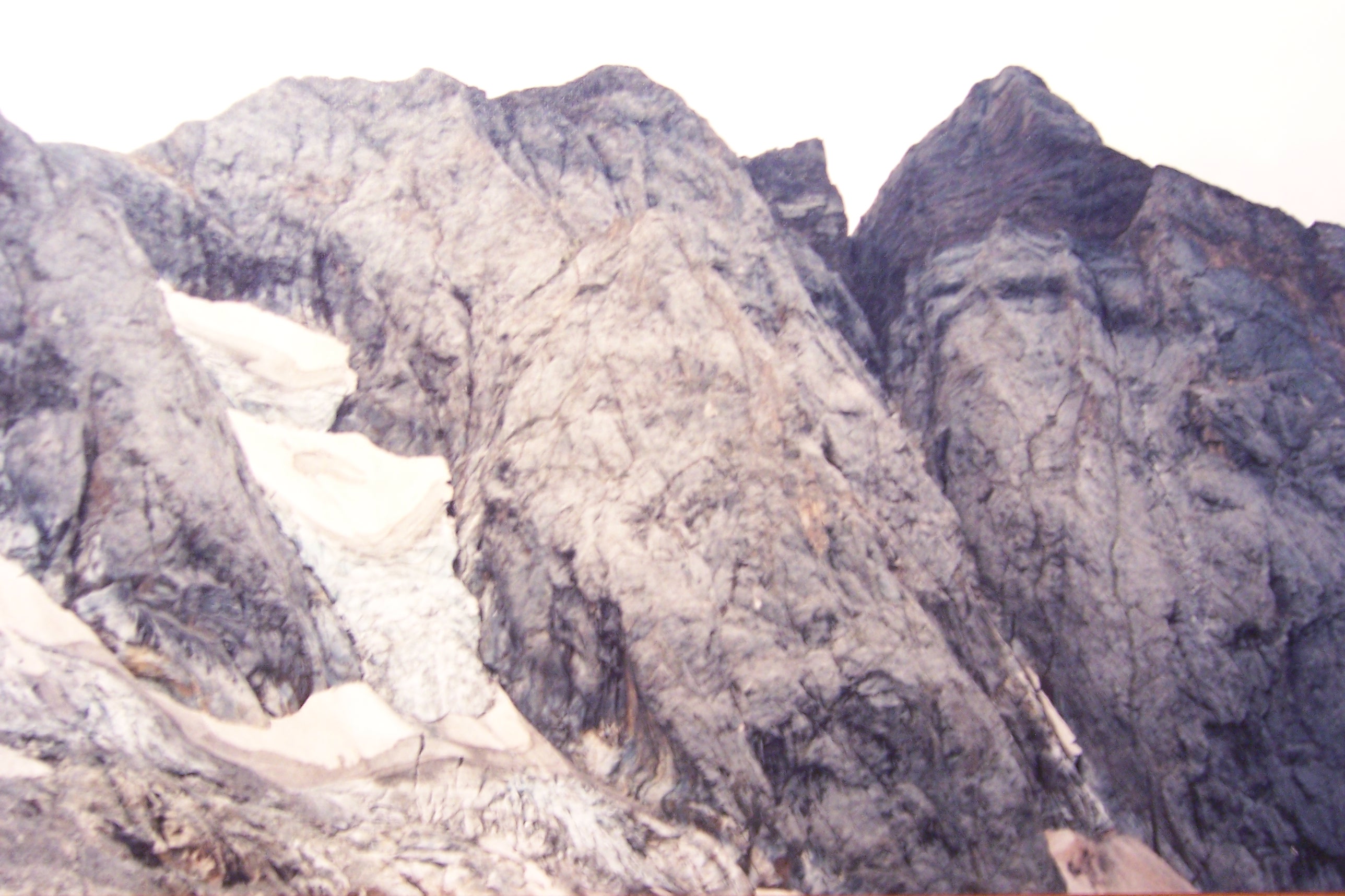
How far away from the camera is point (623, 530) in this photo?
729 centimetres

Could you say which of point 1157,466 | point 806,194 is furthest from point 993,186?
point 1157,466

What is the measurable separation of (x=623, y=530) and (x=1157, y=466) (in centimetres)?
650

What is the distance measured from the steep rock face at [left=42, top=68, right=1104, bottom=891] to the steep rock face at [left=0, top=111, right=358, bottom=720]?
4.68 feet

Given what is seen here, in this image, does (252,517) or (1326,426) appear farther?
(1326,426)

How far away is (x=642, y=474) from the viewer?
760 centimetres

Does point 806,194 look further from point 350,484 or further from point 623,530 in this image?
point 350,484

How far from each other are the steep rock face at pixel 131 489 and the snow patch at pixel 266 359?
1.29 meters

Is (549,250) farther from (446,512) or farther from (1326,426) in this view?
(1326,426)

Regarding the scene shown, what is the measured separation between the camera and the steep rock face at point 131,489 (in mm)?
5906

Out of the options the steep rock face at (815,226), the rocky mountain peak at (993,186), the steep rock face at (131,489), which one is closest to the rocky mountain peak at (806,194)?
the steep rock face at (815,226)

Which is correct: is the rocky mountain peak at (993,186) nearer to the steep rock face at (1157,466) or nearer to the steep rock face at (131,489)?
the steep rock face at (1157,466)

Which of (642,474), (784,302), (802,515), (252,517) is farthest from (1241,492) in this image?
(252,517)

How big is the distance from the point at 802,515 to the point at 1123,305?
5983 millimetres

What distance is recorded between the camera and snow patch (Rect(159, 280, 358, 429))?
8641 mm
